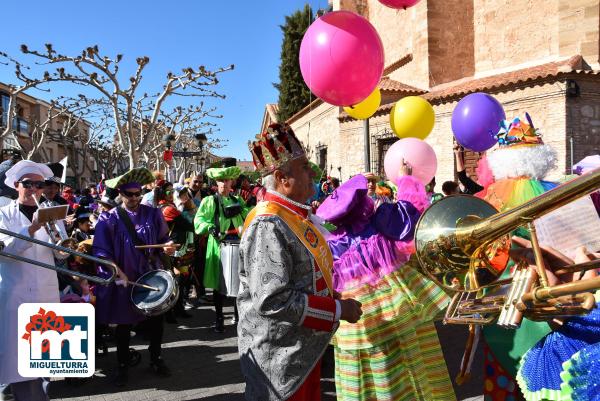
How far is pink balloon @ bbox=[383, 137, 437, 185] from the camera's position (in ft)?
16.0

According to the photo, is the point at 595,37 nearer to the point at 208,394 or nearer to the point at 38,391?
the point at 208,394

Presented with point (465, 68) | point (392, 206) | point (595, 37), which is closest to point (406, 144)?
point (392, 206)

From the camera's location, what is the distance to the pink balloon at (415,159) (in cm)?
488

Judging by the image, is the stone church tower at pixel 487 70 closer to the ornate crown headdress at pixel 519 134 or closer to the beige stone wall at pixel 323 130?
the beige stone wall at pixel 323 130

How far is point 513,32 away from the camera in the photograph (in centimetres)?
1495

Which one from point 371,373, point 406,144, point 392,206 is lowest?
point 371,373

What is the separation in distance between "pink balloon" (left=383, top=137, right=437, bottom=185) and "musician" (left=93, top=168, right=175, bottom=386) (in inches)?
102

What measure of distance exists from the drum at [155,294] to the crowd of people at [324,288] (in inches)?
8.6

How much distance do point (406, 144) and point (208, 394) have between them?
3.39 metres

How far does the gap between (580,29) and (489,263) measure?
13425 millimetres

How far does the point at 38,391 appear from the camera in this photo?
133 inches

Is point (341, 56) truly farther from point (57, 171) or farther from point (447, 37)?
point (447, 37)

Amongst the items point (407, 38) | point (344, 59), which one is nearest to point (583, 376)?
point (344, 59)

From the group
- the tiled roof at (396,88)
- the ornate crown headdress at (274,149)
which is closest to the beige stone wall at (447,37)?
the tiled roof at (396,88)
